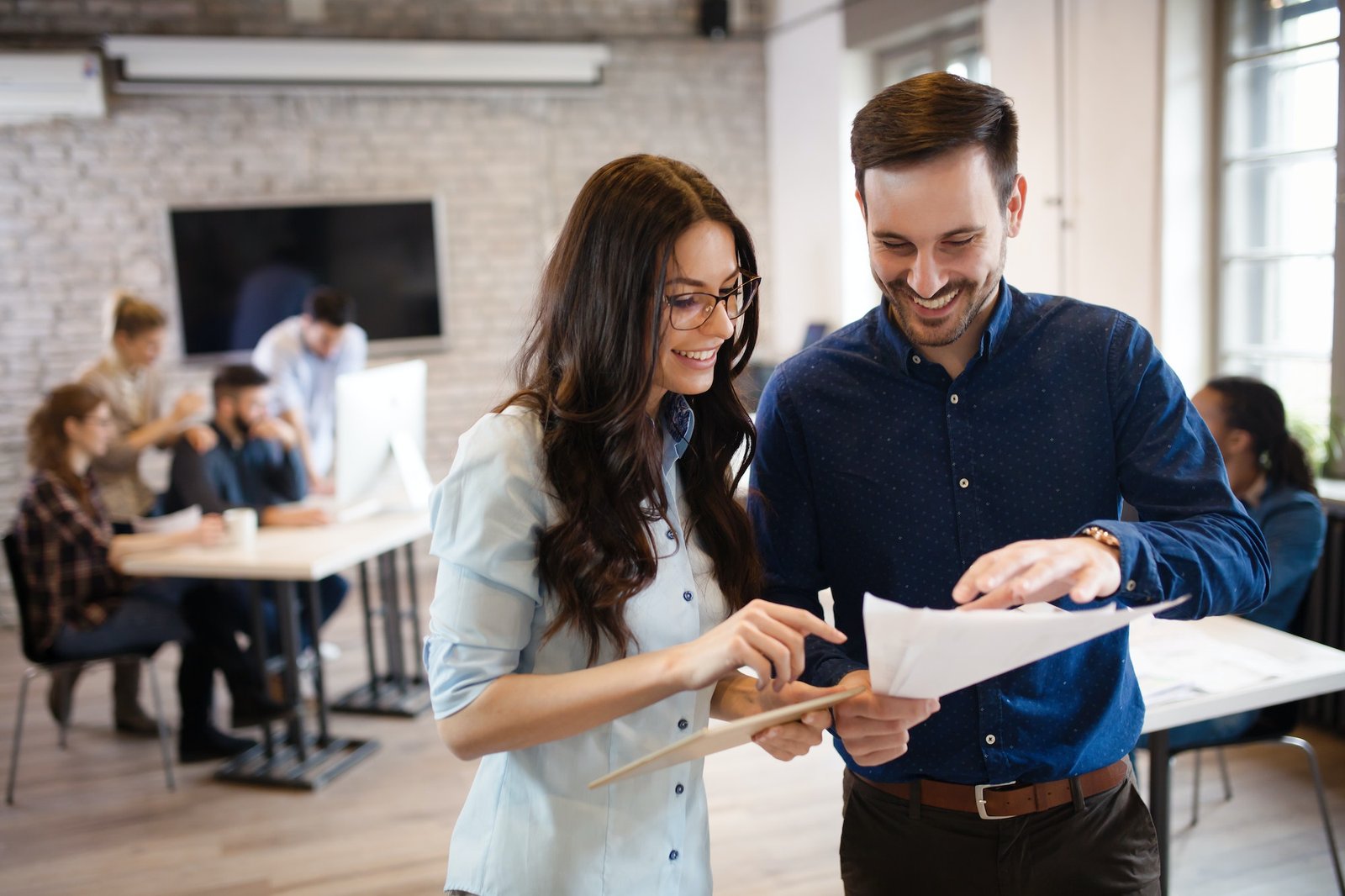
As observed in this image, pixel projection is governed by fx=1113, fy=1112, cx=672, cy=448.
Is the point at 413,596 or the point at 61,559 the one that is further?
the point at 413,596

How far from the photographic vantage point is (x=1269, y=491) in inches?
115

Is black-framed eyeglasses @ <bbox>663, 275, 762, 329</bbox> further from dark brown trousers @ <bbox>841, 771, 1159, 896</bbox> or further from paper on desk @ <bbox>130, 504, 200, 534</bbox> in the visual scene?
paper on desk @ <bbox>130, 504, 200, 534</bbox>

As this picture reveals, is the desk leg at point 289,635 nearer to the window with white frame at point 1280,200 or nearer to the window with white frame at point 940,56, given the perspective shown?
the window with white frame at point 1280,200

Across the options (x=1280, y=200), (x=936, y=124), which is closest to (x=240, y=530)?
(x=936, y=124)

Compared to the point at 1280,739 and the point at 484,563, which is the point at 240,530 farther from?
the point at 1280,739

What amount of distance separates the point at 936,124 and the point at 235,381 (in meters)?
3.63

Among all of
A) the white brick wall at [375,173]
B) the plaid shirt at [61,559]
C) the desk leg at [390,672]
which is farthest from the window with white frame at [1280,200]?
the plaid shirt at [61,559]

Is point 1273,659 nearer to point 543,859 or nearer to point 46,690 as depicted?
point 543,859

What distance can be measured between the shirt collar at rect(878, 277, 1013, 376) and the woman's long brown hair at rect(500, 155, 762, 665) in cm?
27

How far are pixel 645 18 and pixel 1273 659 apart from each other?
554 cm

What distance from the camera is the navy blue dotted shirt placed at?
1.38 metres

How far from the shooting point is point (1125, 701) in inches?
57.1

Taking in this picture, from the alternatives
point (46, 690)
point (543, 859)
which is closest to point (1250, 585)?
point (543, 859)

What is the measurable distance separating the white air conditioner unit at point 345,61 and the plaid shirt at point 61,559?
302 centimetres
